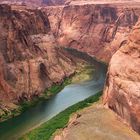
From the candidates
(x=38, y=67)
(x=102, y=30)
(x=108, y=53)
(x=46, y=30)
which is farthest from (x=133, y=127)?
(x=102, y=30)

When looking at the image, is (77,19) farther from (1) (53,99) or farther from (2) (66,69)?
(1) (53,99)

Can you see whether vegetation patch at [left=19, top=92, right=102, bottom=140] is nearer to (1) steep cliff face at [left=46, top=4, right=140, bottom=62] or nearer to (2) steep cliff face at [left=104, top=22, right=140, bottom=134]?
(2) steep cliff face at [left=104, top=22, right=140, bottom=134]

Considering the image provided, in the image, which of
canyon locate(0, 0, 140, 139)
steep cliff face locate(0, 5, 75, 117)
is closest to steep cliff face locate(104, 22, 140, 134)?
canyon locate(0, 0, 140, 139)

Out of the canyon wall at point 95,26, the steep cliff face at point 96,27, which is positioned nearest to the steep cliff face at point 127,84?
the canyon wall at point 95,26

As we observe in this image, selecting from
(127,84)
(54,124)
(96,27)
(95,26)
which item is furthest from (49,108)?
(95,26)

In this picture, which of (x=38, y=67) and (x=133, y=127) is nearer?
(x=133, y=127)

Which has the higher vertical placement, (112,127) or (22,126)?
(112,127)
